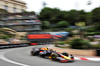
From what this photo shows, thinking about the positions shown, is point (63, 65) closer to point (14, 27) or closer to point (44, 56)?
point (44, 56)

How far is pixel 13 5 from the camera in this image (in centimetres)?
7031

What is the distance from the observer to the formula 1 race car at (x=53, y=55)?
988cm

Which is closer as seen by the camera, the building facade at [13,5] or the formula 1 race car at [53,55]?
the formula 1 race car at [53,55]

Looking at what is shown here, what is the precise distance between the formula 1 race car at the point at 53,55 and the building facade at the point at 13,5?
5725cm

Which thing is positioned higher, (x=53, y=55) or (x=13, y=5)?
(x=13, y=5)

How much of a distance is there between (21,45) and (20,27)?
2374 cm

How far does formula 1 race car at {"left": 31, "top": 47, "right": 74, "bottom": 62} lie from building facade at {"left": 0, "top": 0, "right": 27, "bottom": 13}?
188 feet

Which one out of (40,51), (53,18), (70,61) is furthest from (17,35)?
(70,61)

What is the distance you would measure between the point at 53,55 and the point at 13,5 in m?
65.6

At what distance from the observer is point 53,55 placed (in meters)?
10.6

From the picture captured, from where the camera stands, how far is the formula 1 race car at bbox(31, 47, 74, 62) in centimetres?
988

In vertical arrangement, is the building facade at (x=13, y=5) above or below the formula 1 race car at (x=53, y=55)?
above

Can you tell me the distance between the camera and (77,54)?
44.3 feet

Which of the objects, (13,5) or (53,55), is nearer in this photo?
(53,55)
